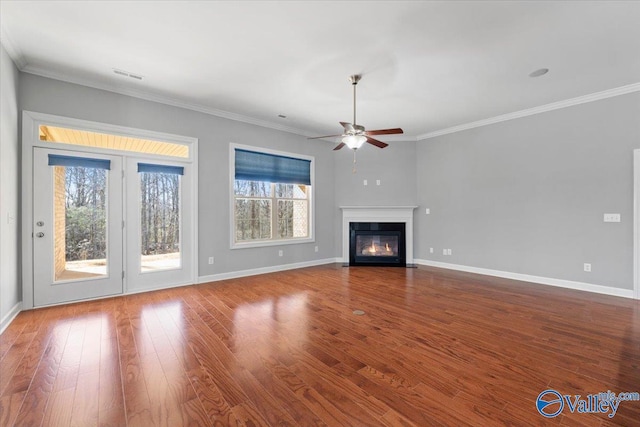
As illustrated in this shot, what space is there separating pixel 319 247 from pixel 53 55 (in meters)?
5.16

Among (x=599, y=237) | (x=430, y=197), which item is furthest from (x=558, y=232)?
(x=430, y=197)

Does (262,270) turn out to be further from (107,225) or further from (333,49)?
(333,49)

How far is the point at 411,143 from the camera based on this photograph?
664cm

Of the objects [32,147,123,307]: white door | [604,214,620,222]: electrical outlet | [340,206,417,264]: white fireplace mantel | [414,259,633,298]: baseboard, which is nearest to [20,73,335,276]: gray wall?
[340,206,417,264]: white fireplace mantel

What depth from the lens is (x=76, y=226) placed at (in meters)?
3.78

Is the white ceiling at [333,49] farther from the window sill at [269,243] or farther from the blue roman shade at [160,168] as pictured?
the window sill at [269,243]

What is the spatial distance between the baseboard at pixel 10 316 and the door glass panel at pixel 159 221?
131 cm

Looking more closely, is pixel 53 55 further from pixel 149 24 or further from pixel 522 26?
pixel 522 26

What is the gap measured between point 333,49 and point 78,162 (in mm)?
3626

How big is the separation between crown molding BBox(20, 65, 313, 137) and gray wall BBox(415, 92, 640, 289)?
3522 millimetres

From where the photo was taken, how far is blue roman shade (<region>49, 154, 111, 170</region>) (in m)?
3.62

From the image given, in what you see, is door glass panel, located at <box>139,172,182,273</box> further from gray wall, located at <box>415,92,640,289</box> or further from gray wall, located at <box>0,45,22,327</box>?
gray wall, located at <box>415,92,640,289</box>

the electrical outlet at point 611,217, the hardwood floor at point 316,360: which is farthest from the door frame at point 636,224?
the hardwood floor at point 316,360

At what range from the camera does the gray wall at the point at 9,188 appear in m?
2.92
